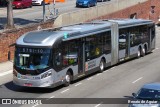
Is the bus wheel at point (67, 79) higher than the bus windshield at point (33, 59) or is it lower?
lower

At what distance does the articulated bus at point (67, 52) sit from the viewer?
83.8 ft

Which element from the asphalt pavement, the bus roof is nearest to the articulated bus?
the bus roof

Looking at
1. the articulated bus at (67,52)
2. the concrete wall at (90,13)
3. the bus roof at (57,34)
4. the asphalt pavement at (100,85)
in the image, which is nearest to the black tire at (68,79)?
the articulated bus at (67,52)

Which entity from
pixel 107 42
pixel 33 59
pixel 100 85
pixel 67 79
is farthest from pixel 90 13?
pixel 33 59

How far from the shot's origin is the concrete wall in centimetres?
4401

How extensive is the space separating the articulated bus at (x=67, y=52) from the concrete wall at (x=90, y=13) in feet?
→ 29.6

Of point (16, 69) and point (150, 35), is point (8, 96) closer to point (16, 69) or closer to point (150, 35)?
point (16, 69)

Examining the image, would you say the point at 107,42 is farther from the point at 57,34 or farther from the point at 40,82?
the point at 40,82

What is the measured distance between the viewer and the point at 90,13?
50.0m

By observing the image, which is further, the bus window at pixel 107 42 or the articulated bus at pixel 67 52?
the bus window at pixel 107 42

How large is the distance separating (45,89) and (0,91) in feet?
8.01

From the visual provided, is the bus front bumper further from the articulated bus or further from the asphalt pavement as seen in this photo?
the asphalt pavement

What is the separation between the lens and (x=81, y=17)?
47.7 m

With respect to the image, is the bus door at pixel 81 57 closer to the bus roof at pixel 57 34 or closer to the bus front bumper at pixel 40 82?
the bus roof at pixel 57 34
